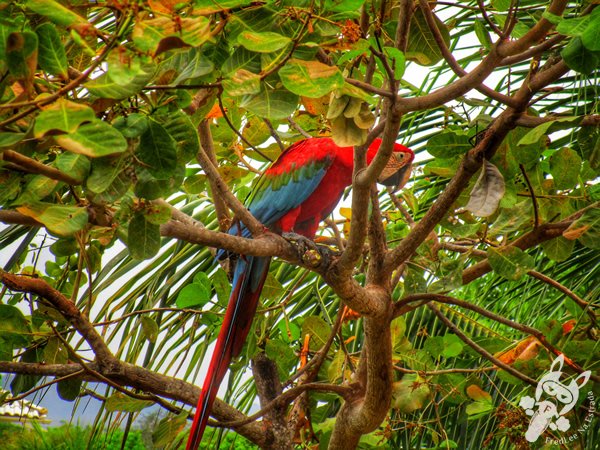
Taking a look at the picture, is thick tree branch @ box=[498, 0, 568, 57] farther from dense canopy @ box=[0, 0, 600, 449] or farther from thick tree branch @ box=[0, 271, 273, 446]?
thick tree branch @ box=[0, 271, 273, 446]

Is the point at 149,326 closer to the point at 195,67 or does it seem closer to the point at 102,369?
the point at 102,369

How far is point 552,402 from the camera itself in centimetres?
106

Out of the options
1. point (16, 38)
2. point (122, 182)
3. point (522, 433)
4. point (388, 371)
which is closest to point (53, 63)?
point (16, 38)

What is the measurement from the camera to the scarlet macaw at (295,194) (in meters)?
1.23

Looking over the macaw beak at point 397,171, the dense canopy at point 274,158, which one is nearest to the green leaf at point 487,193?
the dense canopy at point 274,158

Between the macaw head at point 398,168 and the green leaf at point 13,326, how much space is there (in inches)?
27.9

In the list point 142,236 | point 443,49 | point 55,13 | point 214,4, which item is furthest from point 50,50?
point 443,49

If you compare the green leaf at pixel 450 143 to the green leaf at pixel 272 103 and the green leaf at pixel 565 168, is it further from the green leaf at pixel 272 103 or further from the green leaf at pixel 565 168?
the green leaf at pixel 272 103

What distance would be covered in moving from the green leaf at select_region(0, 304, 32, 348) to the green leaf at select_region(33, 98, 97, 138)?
2.04 ft

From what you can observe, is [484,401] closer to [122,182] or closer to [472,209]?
[472,209]

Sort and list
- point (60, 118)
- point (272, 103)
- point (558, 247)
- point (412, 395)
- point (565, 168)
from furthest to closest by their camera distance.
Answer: point (412, 395) < point (558, 247) < point (565, 168) < point (272, 103) < point (60, 118)

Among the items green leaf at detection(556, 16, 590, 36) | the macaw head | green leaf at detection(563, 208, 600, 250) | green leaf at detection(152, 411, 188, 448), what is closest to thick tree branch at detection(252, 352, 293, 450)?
green leaf at detection(152, 411, 188, 448)

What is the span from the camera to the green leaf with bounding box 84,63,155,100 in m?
0.47

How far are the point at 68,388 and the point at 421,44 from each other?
78cm
